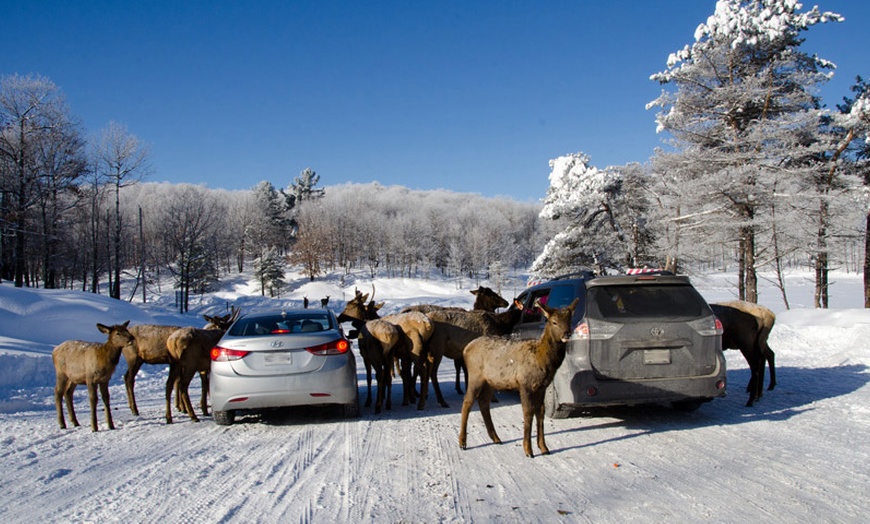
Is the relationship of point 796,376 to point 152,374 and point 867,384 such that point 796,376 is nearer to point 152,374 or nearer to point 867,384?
point 867,384

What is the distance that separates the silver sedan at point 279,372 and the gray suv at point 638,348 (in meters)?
2.95

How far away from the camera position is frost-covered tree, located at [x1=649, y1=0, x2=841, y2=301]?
73.2ft

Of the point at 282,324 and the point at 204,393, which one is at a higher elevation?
the point at 282,324

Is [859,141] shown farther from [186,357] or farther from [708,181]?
[186,357]

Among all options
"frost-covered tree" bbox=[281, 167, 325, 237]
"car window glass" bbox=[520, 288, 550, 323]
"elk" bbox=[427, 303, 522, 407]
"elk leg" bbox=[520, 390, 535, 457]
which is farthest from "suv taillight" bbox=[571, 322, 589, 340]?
"frost-covered tree" bbox=[281, 167, 325, 237]

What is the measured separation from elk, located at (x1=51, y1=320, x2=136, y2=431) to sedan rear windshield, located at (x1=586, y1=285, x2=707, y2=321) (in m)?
6.32

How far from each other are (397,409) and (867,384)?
7.94m

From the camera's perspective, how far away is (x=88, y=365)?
7562 mm

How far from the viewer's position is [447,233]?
366 feet

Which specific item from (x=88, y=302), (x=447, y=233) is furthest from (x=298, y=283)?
(x=88, y=302)

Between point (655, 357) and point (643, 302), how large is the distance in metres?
0.69

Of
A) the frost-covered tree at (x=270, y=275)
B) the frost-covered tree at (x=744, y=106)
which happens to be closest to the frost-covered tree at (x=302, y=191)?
the frost-covered tree at (x=270, y=275)

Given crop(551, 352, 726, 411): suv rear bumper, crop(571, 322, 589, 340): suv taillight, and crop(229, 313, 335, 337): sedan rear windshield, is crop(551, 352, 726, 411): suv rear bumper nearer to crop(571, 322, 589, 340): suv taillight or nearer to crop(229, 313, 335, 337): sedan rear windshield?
crop(571, 322, 589, 340): suv taillight

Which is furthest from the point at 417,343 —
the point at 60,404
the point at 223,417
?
the point at 60,404
